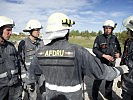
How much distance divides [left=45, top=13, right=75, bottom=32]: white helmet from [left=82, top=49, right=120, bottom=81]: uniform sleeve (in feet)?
1.31

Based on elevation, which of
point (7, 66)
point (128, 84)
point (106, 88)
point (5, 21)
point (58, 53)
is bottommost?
point (106, 88)

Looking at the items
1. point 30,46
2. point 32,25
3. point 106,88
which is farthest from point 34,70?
point 106,88

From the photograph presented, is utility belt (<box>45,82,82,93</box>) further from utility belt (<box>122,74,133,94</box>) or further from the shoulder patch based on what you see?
utility belt (<box>122,74,133,94</box>)

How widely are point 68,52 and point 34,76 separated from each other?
777 millimetres

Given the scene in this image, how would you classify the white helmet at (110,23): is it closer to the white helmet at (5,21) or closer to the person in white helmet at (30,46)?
the person in white helmet at (30,46)

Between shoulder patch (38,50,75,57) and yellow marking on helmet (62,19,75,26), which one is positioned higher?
yellow marking on helmet (62,19,75,26)

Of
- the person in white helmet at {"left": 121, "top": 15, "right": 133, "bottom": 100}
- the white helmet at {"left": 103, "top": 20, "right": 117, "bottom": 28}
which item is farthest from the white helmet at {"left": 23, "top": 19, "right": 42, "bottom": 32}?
the person in white helmet at {"left": 121, "top": 15, "right": 133, "bottom": 100}

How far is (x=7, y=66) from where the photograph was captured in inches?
148

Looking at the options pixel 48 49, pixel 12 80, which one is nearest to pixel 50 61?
pixel 48 49

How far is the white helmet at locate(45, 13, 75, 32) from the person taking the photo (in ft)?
8.49

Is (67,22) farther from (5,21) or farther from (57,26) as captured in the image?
(5,21)

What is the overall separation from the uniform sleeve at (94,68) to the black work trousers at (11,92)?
70.7 inches

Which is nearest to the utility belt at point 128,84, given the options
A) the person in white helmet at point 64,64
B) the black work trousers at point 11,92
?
the person in white helmet at point 64,64

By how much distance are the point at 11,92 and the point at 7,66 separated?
1.67 ft
